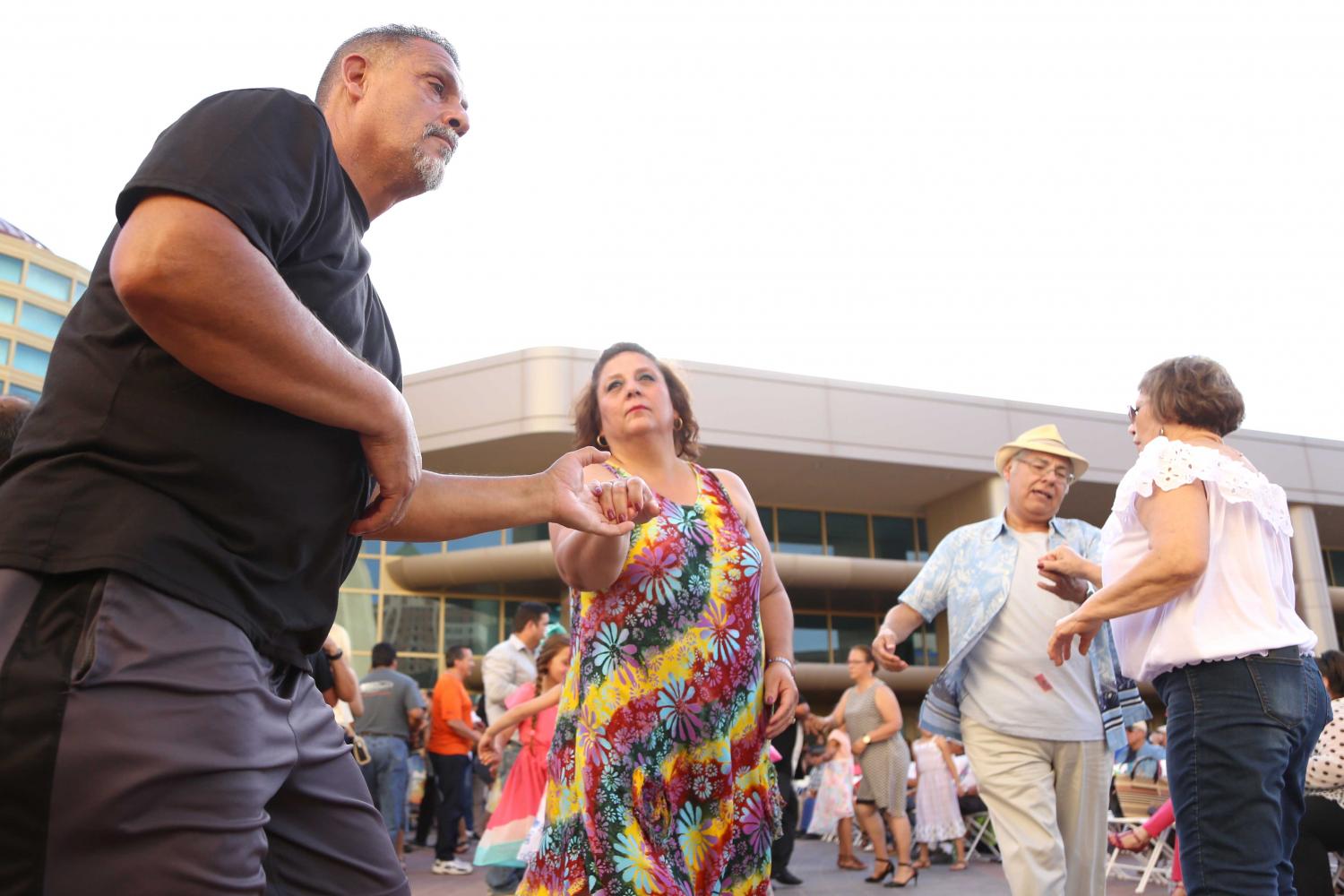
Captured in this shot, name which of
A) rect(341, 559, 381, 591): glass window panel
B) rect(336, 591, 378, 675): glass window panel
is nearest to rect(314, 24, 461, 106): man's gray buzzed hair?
rect(336, 591, 378, 675): glass window panel

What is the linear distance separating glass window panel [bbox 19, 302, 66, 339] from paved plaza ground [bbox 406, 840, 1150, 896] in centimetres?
6089

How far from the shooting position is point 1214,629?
3084mm

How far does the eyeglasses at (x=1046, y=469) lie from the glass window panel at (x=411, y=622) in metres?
22.0

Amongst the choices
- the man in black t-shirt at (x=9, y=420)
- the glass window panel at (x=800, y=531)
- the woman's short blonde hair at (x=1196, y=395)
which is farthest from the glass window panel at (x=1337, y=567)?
the man in black t-shirt at (x=9, y=420)

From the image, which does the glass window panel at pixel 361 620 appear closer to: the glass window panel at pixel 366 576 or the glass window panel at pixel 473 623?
the glass window panel at pixel 366 576

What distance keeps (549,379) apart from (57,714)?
22.3 meters

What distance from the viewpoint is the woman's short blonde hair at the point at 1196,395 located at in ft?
11.2

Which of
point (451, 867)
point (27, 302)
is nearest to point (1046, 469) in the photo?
point (451, 867)

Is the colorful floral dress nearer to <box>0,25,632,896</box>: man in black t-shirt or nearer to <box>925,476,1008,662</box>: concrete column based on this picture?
<box>0,25,632,896</box>: man in black t-shirt

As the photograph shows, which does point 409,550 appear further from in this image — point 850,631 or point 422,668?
point 850,631

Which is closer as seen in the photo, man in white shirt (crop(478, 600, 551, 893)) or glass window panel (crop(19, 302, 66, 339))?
man in white shirt (crop(478, 600, 551, 893))

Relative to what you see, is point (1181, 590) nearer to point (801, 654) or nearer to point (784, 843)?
point (784, 843)

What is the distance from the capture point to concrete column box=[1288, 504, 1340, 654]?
25750mm

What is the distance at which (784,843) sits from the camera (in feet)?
28.6
